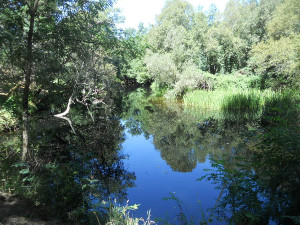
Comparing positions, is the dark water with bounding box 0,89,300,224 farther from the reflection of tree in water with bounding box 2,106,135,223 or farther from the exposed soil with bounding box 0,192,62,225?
the exposed soil with bounding box 0,192,62,225

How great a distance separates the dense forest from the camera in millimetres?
3762

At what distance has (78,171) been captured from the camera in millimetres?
4562

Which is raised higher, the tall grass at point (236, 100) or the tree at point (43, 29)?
the tall grass at point (236, 100)

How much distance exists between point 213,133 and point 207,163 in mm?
3009

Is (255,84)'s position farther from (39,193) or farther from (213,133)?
(39,193)

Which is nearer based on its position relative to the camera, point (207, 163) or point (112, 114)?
point (207, 163)

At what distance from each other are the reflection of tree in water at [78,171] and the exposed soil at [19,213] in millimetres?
153

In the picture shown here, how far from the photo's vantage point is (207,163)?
6023 millimetres

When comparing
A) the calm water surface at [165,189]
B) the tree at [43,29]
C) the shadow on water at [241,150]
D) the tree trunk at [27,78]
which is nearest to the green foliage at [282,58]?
the shadow on water at [241,150]

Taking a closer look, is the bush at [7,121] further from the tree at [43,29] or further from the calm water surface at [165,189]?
the calm water surface at [165,189]

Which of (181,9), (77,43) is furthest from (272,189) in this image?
(181,9)

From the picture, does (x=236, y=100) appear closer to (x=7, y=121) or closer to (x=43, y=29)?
(x=43, y=29)

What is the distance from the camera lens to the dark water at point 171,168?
292 centimetres

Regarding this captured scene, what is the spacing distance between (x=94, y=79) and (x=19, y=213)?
28.5 ft
